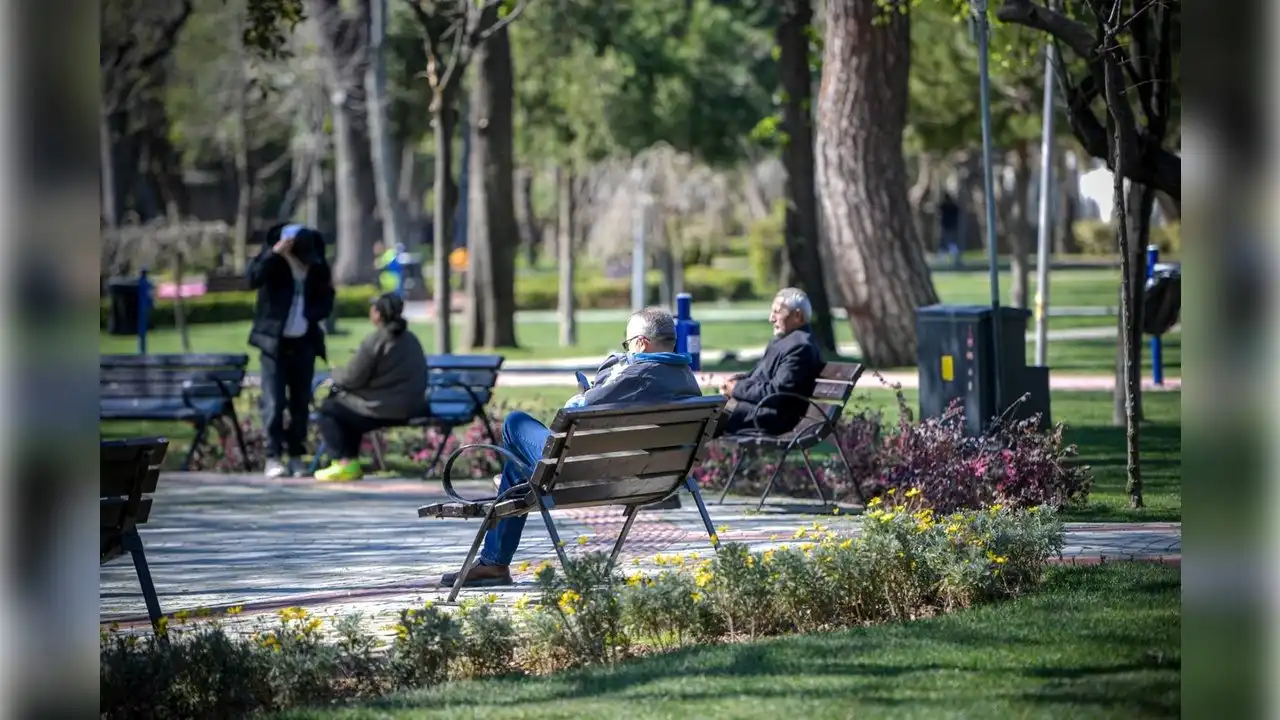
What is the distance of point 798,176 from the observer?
23938 millimetres

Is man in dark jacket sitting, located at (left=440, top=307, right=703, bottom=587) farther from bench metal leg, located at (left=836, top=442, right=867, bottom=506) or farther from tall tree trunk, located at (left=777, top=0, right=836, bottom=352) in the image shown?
tall tree trunk, located at (left=777, top=0, right=836, bottom=352)

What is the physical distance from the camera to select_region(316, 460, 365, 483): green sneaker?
524 inches

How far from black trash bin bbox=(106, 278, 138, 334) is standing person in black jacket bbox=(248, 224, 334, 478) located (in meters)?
18.8

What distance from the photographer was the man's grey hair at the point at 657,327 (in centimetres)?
870

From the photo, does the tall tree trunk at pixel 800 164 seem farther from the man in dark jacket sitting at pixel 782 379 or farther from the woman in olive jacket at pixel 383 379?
the man in dark jacket sitting at pixel 782 379

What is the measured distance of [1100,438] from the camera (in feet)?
48.7

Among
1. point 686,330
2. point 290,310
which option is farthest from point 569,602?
point 290,310

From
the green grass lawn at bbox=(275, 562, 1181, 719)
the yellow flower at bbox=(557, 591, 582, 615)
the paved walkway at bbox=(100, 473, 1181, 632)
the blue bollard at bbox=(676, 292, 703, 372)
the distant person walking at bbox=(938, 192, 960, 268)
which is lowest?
the paved walkway at bbox=(100, 473, 1181, 632)

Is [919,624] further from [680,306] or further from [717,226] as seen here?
[717,226]

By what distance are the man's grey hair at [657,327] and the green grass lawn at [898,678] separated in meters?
2.04

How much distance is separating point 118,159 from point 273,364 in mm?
43548

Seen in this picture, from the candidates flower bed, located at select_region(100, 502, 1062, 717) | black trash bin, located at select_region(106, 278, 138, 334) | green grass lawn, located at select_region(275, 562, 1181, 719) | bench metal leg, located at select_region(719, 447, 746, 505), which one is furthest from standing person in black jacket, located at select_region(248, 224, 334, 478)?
black trash bin, located at select_region(106, 278, 138, 334)

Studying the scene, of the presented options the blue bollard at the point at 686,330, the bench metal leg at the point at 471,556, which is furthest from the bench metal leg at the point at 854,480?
the bench metal leg at the point at 471,556
